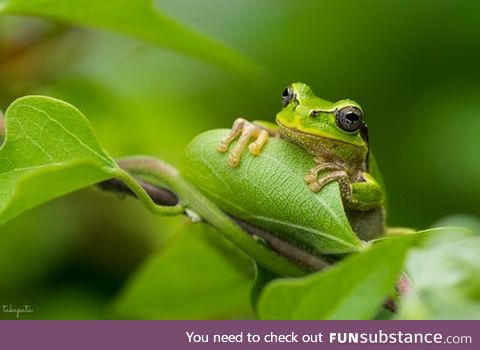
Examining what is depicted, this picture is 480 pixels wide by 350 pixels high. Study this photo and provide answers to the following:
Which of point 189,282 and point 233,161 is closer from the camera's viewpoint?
point 233,161

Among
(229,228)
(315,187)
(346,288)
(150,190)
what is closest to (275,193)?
(315,187)

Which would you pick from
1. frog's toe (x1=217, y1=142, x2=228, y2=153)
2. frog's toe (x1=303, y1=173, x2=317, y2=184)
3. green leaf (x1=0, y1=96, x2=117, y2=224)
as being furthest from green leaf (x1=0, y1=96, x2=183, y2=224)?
frog's toe (x1=303, y1=173, x2=317, y2=184)

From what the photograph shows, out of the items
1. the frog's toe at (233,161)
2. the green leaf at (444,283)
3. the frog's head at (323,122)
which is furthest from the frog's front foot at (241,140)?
the green leaf at (444,283)

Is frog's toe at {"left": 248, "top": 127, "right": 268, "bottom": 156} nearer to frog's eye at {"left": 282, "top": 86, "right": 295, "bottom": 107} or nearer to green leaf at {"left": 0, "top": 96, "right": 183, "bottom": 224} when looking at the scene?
green leaf at {"left": 0, "top": 96, "right": 183, "bottom": 224}

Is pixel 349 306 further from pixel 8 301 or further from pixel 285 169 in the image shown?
pixel 8 301

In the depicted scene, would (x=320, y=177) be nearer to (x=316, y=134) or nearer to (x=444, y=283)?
(x=316, y=134)
